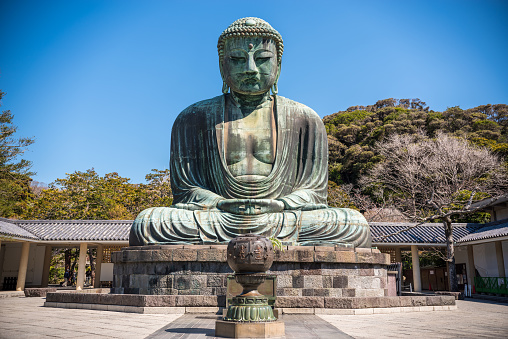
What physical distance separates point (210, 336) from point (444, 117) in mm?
34970

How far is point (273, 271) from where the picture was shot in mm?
7852

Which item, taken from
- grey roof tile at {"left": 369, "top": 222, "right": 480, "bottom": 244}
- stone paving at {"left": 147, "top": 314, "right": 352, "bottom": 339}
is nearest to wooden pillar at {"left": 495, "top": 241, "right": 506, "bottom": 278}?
grey roof tile at {"left": 369, "top": 222, "right": 480, "bottom": 244}

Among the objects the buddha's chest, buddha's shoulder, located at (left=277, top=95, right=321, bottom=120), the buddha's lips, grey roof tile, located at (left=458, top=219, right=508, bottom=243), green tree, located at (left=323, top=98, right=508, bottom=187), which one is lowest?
grey roof tile, located at (left=458, top=219, right=508, bottom=243)

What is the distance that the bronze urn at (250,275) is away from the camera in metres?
4.72

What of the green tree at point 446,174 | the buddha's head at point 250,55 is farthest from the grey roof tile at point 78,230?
the green tree at point 446,174

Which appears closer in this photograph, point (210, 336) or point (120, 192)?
point (210, 336)

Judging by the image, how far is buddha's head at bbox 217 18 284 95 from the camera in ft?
32.7

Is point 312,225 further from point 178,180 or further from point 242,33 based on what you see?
point 242,33

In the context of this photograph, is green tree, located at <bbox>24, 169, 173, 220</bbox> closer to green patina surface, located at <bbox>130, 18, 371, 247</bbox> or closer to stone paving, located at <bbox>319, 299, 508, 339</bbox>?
green patina surface, located at <bbox>130, 18, 371, 247</bbox>

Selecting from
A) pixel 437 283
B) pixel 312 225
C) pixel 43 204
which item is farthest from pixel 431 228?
pixel 43 204

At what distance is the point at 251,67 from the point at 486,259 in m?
15.8

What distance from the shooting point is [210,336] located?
184 inches

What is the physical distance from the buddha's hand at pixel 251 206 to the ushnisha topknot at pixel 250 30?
382 cm

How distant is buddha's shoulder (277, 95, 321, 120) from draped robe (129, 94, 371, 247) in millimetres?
19
